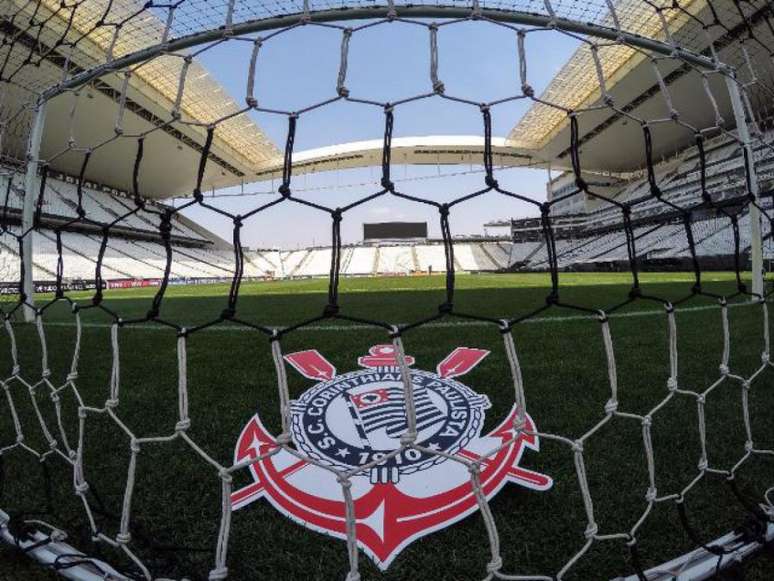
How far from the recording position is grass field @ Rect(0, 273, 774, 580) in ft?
2.50

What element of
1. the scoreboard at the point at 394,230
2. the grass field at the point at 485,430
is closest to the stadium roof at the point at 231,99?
the grass field at the point at 485,430

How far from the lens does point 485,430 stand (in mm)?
1128

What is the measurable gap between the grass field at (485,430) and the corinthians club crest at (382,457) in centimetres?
3

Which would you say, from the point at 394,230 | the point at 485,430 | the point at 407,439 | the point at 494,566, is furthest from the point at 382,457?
the point at 394,230

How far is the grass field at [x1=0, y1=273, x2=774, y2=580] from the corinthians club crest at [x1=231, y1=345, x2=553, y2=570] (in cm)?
3

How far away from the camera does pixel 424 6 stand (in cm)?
116

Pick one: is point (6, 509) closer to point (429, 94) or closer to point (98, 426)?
point (98, 426)

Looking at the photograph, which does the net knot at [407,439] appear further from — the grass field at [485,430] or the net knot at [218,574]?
the net knot at [218,574]

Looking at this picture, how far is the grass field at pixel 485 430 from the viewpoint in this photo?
763 mm

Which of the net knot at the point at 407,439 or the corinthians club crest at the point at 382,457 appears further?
the corinthians club crest at the point at 382,457

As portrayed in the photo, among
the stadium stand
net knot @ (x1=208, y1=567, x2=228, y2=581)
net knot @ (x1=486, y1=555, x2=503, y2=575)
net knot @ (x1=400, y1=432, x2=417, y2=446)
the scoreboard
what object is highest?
the scoreboard

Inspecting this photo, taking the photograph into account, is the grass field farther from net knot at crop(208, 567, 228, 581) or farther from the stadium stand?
the stadium stand

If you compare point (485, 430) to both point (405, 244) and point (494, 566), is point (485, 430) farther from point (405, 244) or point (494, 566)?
point (405, 244)

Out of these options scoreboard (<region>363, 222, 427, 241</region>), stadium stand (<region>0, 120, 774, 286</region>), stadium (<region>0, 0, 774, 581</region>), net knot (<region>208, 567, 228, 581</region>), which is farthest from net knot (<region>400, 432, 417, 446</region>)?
scoreboard (<region>363, 222, 427, 241</region>)
